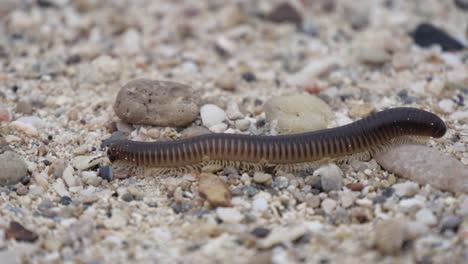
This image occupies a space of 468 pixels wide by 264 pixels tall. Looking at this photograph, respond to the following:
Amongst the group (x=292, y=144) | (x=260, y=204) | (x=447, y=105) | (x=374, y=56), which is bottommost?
(x=260, y=204)

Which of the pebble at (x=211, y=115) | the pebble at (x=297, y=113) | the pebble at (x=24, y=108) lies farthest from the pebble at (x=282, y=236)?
the pebble at (x=24, y=108)

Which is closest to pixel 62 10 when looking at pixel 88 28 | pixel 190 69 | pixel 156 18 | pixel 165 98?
pixel 88 28

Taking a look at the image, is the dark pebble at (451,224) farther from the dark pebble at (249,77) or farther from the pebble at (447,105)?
the dark pebble at (249,77)

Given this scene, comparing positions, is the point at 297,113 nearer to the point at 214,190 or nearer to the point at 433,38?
the point at 214,190

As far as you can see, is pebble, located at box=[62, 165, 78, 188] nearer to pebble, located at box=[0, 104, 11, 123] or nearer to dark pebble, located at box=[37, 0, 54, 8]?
pebble, located at box=[0, 104, 11, 123]

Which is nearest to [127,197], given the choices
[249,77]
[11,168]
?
[11,168]

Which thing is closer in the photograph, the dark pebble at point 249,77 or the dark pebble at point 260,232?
the dark pebble at point 260,232
